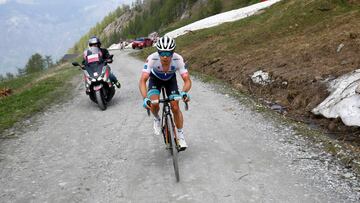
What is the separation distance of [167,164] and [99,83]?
6293 mm

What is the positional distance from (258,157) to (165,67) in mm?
2672

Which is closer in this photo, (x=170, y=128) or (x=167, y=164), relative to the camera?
(x=170, y=128)

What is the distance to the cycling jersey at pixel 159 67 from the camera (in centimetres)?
752

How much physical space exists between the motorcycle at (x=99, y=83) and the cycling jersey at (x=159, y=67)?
5.76 metres

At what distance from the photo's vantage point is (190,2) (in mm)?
133125

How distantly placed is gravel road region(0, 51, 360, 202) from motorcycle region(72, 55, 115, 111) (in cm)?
140

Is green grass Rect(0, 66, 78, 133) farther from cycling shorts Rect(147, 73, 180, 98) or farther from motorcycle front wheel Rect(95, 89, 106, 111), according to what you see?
cycling shorts Rect(147, 73, 180, 98)

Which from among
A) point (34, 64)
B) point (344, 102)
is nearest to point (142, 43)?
point (344, 102)

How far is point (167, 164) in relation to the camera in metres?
7.64

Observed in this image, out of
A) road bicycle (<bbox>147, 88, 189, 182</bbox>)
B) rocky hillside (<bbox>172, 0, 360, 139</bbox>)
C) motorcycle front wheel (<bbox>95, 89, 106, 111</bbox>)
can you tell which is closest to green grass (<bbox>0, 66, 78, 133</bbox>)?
motorcycle front wheel (<bbox>95, 89, 106, 111</bbox>)

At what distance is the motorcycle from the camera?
13.0 m

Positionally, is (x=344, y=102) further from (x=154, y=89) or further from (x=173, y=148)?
(x=173, y=148)

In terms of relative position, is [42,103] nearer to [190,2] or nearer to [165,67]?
[165,67]

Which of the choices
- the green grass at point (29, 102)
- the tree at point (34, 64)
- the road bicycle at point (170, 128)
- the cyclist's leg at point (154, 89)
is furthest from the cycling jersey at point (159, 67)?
the tree at point (34, 64)
